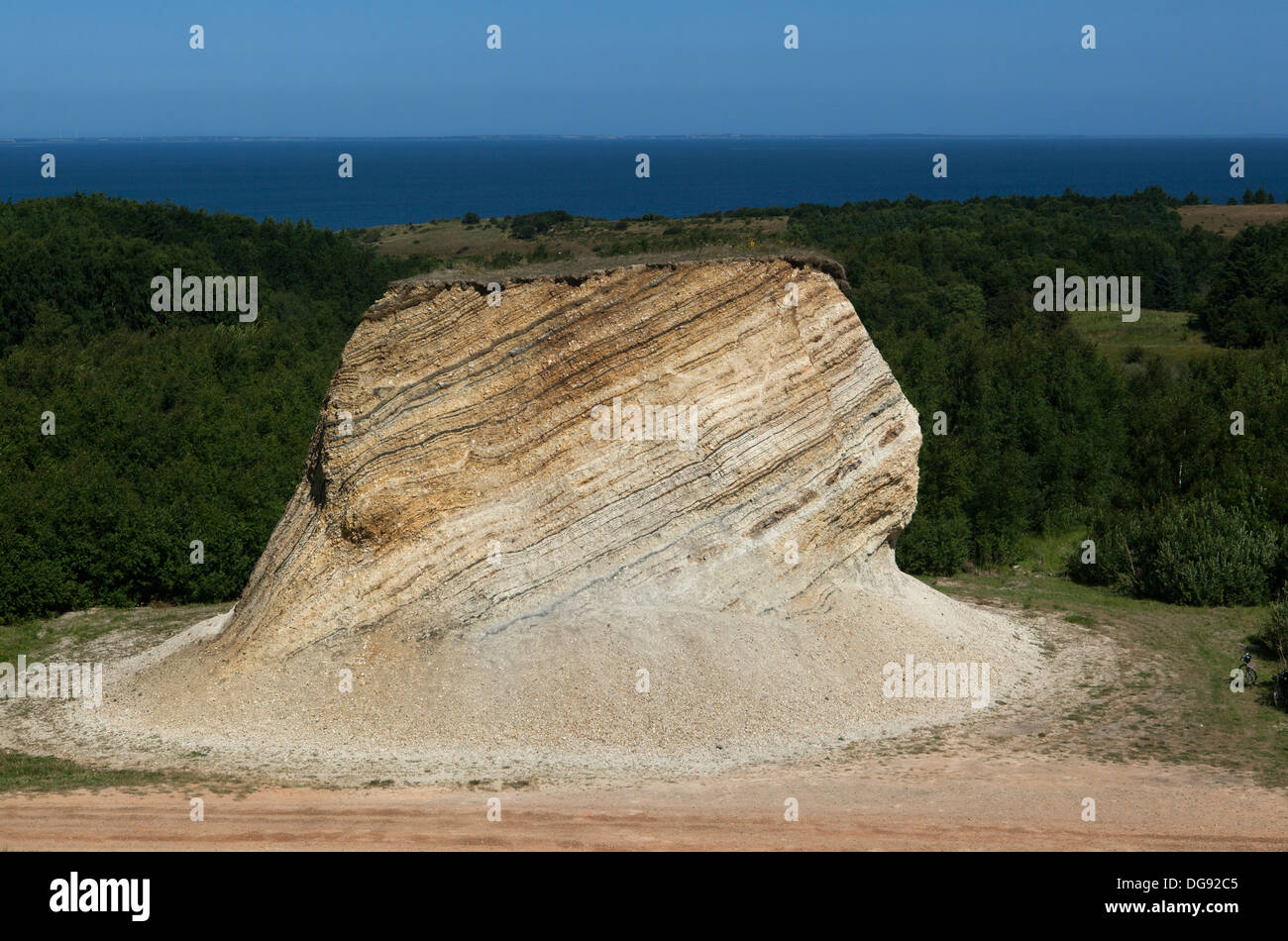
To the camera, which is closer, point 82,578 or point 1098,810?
point 1098,810

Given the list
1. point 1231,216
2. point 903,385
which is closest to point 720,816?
point 903,385

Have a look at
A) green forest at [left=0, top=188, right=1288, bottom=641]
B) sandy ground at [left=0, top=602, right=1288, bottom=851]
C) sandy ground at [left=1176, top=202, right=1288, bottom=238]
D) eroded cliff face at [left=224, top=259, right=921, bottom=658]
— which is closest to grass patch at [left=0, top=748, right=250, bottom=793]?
sandy ground at [left=0, top=602, right=1288, bottom=851]

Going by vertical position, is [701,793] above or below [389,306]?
below

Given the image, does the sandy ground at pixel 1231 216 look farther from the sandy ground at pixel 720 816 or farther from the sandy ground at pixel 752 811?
the sandy ground at pixel 720 816

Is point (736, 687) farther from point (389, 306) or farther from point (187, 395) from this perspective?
point (187, 395)

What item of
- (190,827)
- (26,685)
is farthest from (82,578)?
(190,827)

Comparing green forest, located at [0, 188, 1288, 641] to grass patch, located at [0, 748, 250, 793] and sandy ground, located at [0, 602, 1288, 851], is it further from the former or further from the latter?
sandy ground, located at [0, 602, 1288, 851]

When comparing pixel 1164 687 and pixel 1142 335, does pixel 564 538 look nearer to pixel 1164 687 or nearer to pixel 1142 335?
pixel 1164 687
